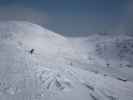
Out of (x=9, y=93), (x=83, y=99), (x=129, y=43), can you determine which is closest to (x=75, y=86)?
(x=83, y=99)

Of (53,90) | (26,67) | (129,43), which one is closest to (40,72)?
(26,67)

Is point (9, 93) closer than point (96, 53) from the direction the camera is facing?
Yes

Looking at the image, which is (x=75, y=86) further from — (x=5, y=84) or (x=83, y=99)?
(x=5, y=84)

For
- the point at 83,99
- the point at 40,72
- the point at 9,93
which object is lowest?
the point at 83,99

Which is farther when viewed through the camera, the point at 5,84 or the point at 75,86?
the point at 75,86

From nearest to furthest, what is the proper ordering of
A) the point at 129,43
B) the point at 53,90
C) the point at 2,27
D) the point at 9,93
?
the point at 9,93, the point at 53,90, the point at 2,27, the point at 129,43

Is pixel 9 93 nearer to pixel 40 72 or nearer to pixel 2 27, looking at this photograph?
pixel 40 72

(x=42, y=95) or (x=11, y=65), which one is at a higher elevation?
(x=11, y=65)

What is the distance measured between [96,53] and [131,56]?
3.01 meters

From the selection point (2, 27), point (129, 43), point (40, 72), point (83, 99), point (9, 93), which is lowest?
point (83, 99)

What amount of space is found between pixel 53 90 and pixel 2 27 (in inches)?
344

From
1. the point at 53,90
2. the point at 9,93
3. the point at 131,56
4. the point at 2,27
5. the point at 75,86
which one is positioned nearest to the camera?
the point at 9,93

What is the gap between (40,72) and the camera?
14.8 ft

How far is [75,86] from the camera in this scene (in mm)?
3902
